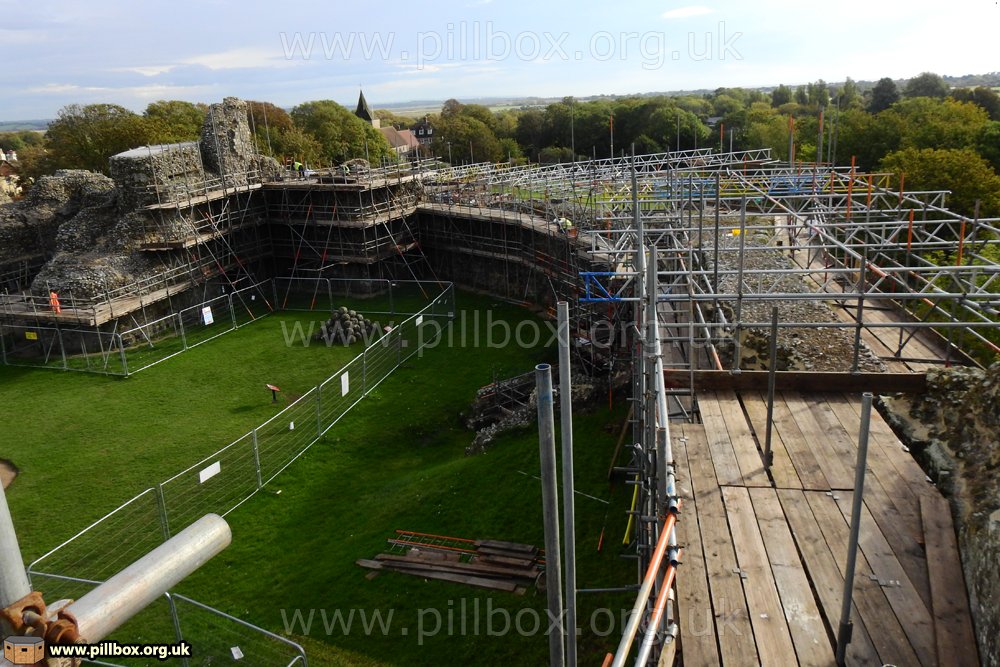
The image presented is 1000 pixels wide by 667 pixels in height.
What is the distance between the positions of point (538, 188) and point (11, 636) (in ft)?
87.7

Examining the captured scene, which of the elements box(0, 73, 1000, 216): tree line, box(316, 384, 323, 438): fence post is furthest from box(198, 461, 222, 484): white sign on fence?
box(0, 73, 1000, 216): tree line

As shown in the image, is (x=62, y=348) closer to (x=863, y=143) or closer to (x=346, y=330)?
(x=346, y=330)

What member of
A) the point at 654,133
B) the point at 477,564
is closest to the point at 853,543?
the point at 477,564

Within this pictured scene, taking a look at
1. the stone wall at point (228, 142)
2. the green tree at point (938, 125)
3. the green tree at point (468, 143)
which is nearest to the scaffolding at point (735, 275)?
the stone wall at point (228, 142)

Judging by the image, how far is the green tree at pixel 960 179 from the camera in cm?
2388

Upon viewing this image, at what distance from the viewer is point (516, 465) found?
42.4 ft

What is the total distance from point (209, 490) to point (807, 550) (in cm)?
1125

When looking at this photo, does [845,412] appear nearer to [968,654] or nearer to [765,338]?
[968,654]

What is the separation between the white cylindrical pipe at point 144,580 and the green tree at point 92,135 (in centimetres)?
4265

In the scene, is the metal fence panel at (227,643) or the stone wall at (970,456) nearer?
the stone wall at (970,456)

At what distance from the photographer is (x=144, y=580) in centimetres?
151

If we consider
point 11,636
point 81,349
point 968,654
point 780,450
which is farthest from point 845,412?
point 81,349

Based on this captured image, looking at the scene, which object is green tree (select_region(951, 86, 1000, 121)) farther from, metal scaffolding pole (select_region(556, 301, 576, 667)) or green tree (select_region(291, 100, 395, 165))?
metal scaffolding pole (select_region(556, 301, 576, 667))

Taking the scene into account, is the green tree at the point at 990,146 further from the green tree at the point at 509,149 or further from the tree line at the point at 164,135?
the green tree at the point at 509,149
